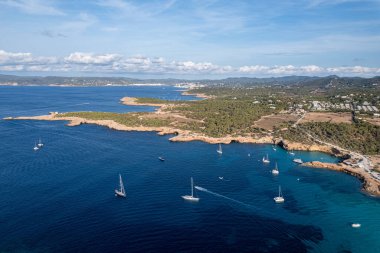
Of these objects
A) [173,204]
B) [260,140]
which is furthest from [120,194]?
[260,140]

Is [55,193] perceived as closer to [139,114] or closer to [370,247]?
[370,247]

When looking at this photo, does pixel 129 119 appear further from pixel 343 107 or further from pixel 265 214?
pixel 343 107

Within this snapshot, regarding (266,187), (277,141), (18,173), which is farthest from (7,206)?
(277,141)

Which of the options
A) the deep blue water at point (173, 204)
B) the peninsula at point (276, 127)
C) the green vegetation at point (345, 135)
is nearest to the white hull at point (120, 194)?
the deep blue water at point (173, 204)

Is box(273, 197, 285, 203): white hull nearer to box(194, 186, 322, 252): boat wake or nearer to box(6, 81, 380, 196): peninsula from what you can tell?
box(194, 186, 322, 252): boat wake

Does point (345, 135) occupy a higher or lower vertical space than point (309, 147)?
higher
